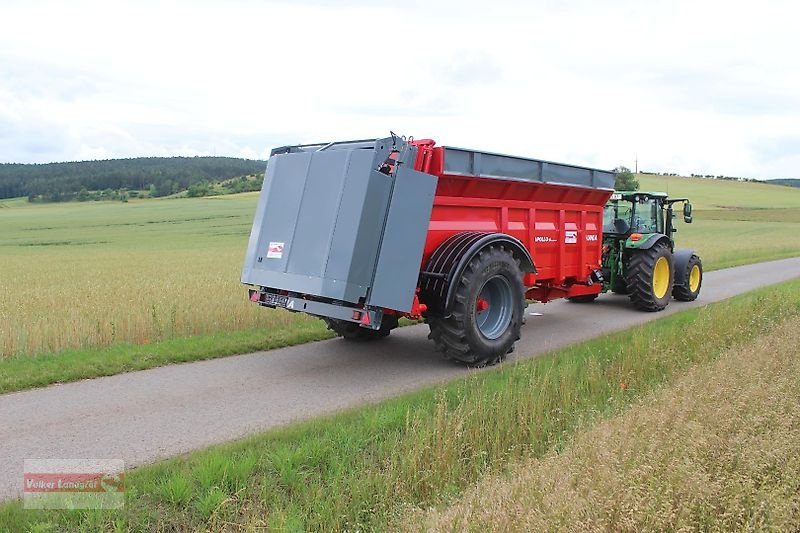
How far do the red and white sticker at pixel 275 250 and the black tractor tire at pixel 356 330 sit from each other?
1.53m

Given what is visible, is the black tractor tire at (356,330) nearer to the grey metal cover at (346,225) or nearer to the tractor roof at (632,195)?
the grey metal cover at (346,225)

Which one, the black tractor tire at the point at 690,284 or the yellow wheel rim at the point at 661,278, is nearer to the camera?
the yellow wheel rim at the point at 661,278

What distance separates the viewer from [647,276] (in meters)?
12.3

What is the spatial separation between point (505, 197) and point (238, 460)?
17.5ft

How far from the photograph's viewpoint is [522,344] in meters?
9.45

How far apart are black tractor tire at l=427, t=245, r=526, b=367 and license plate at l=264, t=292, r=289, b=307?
167 cm

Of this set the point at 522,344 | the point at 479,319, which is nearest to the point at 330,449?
the point at 479,319

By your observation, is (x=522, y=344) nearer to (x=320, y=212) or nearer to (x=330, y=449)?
(x=320, y=212)

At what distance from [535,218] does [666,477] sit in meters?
6.02

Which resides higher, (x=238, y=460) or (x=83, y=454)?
(x=238, y=460)

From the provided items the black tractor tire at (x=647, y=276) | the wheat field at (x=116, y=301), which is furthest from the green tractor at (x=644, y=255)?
the wheat field at (x=116, y=301)

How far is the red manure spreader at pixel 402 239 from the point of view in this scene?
708 centimetres

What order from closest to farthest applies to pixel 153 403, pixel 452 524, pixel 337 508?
pixel 452 524
pixel 337 508
pixel 153 403

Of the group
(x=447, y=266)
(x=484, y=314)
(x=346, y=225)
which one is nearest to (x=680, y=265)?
(x=484, y=314)
